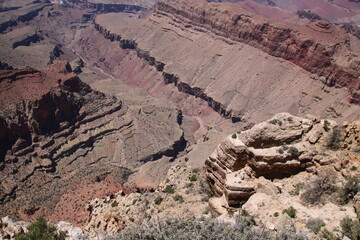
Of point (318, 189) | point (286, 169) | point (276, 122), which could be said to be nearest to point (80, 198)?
point (276, 122)

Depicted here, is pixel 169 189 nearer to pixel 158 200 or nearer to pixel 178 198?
pixel 158 200

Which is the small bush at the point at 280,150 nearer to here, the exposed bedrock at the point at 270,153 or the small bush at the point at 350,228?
the exposed bedrock at the point at 270,153

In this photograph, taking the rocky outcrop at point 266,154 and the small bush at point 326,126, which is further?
the small bush at point 326,126

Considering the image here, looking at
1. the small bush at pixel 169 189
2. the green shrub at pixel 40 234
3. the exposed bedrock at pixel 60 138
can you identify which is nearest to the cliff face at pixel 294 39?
the exposed bedrock at pixel 60 138

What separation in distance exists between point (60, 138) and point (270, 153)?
52.5 meters

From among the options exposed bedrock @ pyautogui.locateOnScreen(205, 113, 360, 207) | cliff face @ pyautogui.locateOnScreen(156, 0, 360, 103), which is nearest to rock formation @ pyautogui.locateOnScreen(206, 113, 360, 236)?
exposed bedrock @ pyautogui.locateOnScreen(205, 113, 360, 207)

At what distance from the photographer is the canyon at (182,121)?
92.3 feet

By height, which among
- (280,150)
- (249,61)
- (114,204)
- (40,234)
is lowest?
(249,61)

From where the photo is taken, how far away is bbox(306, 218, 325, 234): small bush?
2002 centimetres

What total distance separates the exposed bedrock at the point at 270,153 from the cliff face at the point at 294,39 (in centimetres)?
5959

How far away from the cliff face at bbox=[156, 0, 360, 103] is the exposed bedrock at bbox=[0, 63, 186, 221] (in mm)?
44438

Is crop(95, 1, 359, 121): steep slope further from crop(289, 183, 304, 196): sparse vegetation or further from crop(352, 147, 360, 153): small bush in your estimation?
crop(289, 183, 304, 196): sparse vegetation

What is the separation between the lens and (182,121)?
99.4 m

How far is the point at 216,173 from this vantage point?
31.8 m
